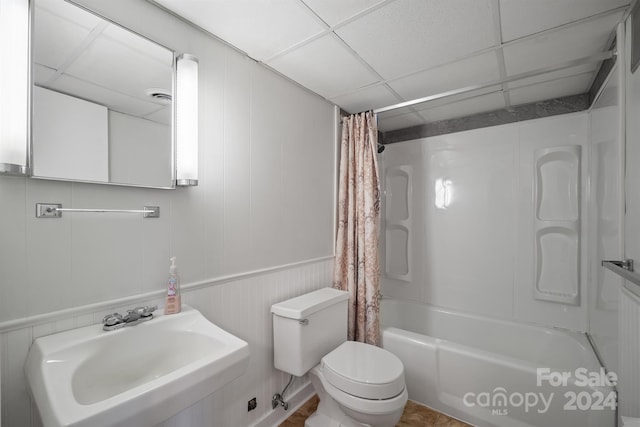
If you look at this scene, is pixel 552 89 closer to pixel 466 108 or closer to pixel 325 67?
pixel 466 108

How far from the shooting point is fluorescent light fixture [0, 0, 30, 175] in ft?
2.69

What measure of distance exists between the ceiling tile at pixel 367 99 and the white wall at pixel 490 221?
0.69 meters

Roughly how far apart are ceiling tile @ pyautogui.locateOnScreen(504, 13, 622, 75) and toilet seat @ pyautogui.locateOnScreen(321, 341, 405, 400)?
1.85 meters

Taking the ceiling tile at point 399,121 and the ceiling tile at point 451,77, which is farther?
the ceiling tile at point 399,121

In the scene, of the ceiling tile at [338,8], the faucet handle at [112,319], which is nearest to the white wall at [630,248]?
the ceiling tile at [338,8]

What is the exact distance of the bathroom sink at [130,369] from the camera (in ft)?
2.16

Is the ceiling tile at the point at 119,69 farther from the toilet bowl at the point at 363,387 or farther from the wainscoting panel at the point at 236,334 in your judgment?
the toilet bowl at the point at 363,387

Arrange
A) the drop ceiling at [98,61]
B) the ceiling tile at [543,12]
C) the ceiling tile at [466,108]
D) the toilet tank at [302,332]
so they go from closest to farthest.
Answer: the drop ceiling at [98,61]
the ceiling tile at [543,12]
the toilet tank at [302,332]
the ceiling tile at [466,108]

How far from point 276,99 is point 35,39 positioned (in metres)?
1.10

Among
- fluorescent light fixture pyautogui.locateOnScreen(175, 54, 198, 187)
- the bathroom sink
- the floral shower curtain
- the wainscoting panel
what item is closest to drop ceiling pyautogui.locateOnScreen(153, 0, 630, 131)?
fluorescent light fixture pyautogui.locateOnScreen(175, 54, 198, 187)

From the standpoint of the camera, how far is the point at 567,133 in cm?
208

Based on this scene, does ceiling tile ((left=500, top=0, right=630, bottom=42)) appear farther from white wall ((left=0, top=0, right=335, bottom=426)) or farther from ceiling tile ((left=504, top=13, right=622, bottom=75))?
white wall ((left=0, top=0, right=335, bottom=426))

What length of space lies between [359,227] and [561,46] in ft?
5.15

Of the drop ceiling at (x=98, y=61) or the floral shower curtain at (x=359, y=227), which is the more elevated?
the drop ceiling at (x=98, y=61)
